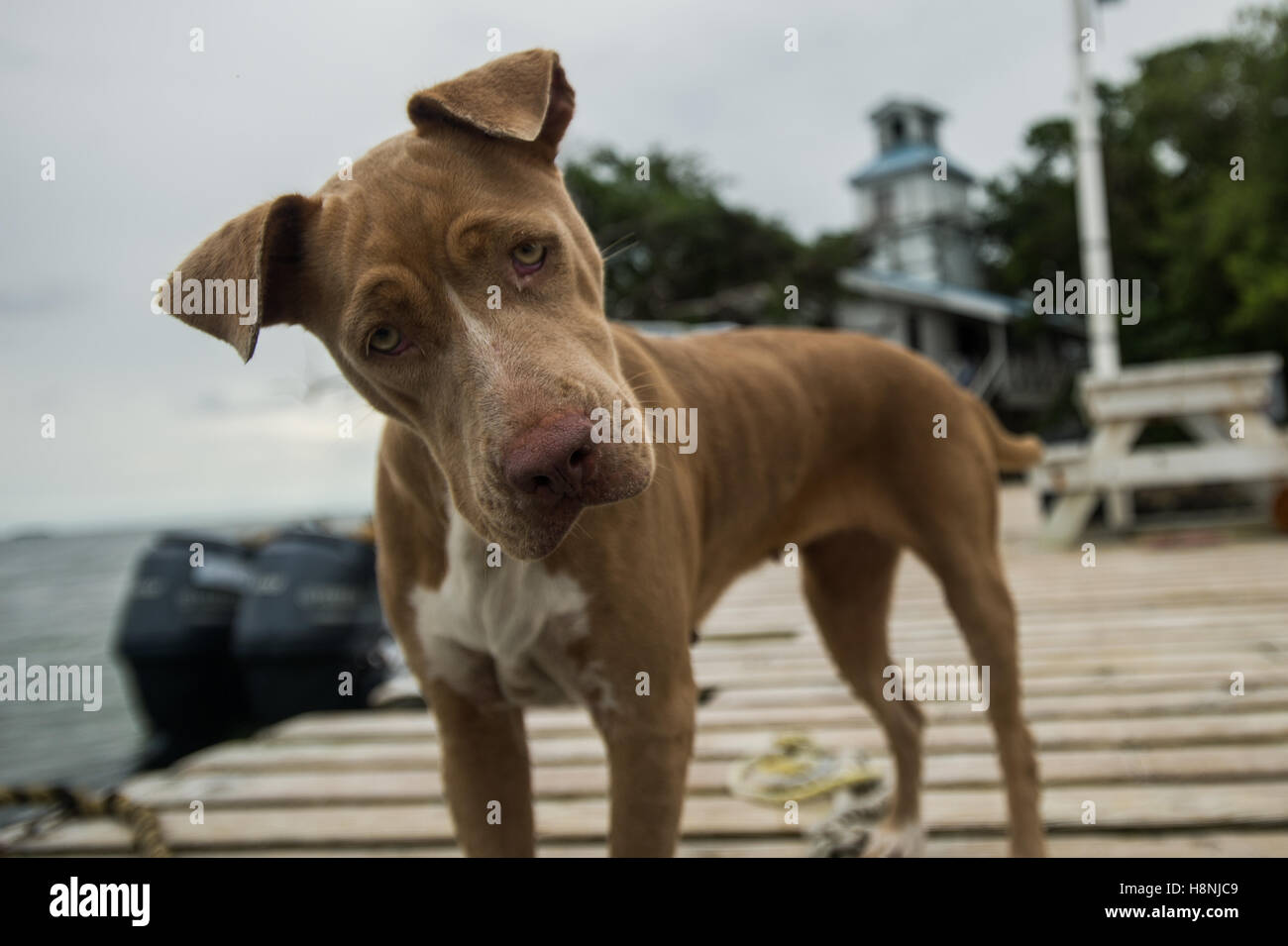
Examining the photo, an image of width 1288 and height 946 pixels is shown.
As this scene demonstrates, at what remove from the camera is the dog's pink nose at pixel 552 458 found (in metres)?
1.41

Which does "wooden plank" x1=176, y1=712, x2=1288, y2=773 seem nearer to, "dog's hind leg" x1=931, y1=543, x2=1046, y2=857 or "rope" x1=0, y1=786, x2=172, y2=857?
"rope" x1=0, y1=786, x2=172, y2=857

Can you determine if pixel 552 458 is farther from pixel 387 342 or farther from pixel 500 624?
pixel 500 624

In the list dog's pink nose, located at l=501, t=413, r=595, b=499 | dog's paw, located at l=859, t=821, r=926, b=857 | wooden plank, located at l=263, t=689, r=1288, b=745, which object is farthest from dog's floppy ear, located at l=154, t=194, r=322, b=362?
dog's paw, located at l=859, t=821, r=926, b=857

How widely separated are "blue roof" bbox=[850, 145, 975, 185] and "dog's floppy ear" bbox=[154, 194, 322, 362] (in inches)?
1078

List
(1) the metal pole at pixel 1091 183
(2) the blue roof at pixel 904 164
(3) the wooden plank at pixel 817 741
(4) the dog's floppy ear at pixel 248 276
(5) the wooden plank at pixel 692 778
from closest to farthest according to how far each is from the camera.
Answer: (4) the dog's floppy ear at pixel 248 276
(5) the wooden plank at pixel 692 778
(3) the wooden plank at pixel 817 741
(1) the metal pole at pixel 1091 183
(2) the blue roof at pixel 904 164

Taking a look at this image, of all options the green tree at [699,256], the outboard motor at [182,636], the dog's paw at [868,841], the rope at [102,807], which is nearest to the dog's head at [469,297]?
the dog's paw at [868,841]

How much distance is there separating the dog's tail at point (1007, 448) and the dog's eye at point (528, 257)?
1.60m

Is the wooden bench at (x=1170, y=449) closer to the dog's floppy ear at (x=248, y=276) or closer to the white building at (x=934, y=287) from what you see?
the dog's floppy ear at (x=248, y=276)

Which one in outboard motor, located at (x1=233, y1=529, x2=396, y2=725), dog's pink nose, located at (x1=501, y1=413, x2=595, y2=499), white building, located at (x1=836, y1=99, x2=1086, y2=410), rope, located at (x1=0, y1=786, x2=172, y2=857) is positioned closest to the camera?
dog's pink nose, located at (x1=501, y1=413, x2=595, y2=499)

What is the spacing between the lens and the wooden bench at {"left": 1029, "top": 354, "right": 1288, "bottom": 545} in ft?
21.9

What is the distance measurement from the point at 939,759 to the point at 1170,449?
15.9 ft

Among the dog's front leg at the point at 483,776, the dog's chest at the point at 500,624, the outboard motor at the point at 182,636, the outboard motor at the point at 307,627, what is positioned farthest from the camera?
the outboard motor at the point at 182,636

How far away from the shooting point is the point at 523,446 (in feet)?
4.66
